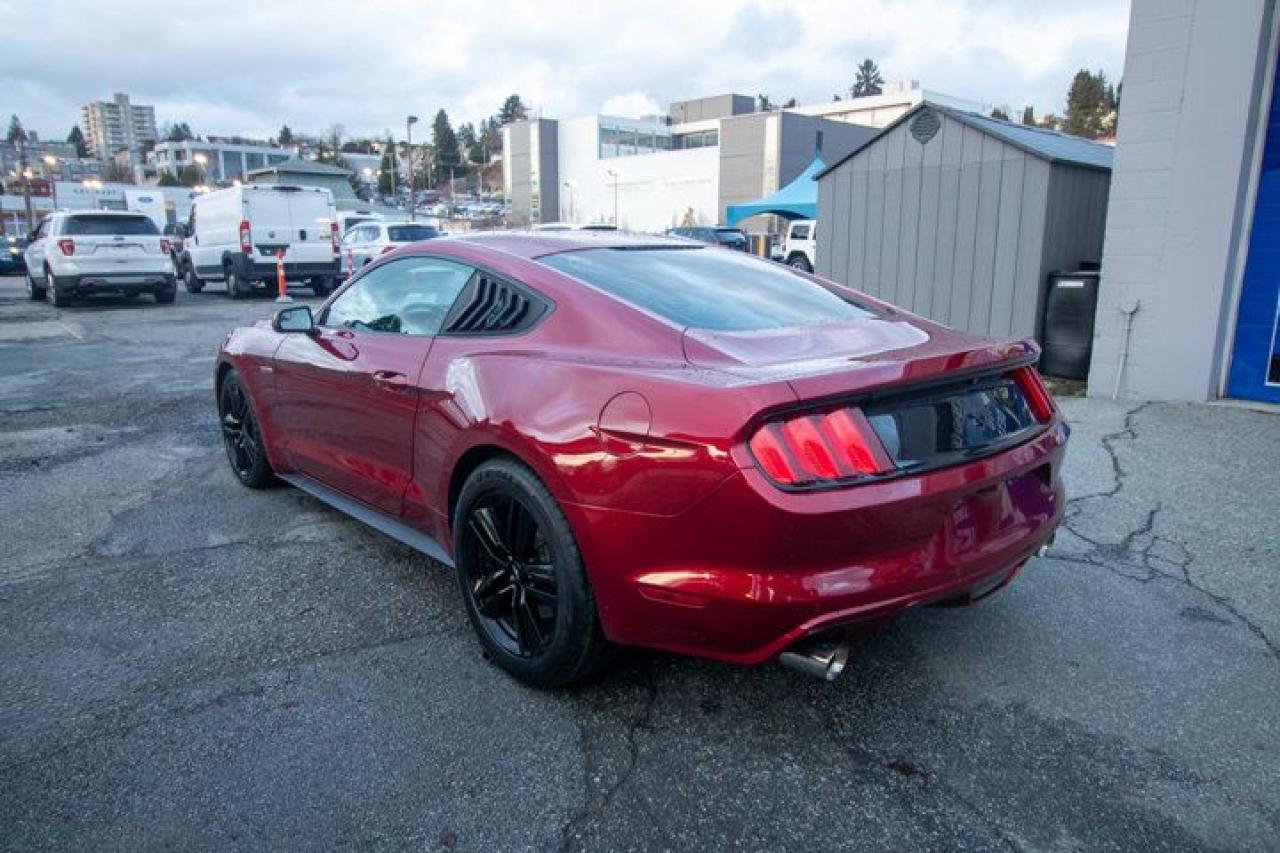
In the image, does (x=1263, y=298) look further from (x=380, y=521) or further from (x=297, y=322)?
(x=297, y=322)

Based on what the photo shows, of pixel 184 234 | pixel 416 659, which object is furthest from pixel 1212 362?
pixel 184 234

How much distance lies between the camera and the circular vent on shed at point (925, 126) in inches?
374

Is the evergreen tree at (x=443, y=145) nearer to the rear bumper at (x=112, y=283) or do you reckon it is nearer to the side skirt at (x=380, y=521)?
the rear bumper at (x=112, y=283)

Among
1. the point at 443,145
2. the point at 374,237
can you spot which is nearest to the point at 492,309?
the point at 374,237

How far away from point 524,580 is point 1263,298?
21.2 ft

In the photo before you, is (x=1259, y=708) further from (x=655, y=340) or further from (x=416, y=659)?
(x=416, y=659)

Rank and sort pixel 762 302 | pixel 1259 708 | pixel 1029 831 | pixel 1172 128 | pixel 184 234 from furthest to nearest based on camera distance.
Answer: pixel 184 234, pixel 1172 128, pixel 762 302, pixel 1259 708, pixel 1029 831

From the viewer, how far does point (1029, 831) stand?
2180 mm

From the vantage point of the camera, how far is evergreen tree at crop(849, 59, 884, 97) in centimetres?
12444

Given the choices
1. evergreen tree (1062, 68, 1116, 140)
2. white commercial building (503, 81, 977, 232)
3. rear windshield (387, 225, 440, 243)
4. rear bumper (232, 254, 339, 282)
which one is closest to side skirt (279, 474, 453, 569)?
rear bumper (232, 254, 339, 282)

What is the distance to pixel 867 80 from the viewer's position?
12519 cm

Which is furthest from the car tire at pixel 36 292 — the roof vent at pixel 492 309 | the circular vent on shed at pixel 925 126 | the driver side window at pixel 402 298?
the roof vent at pixel 492 309

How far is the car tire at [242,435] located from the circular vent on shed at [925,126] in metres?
7.66

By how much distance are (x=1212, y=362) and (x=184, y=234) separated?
20764 millimetres
